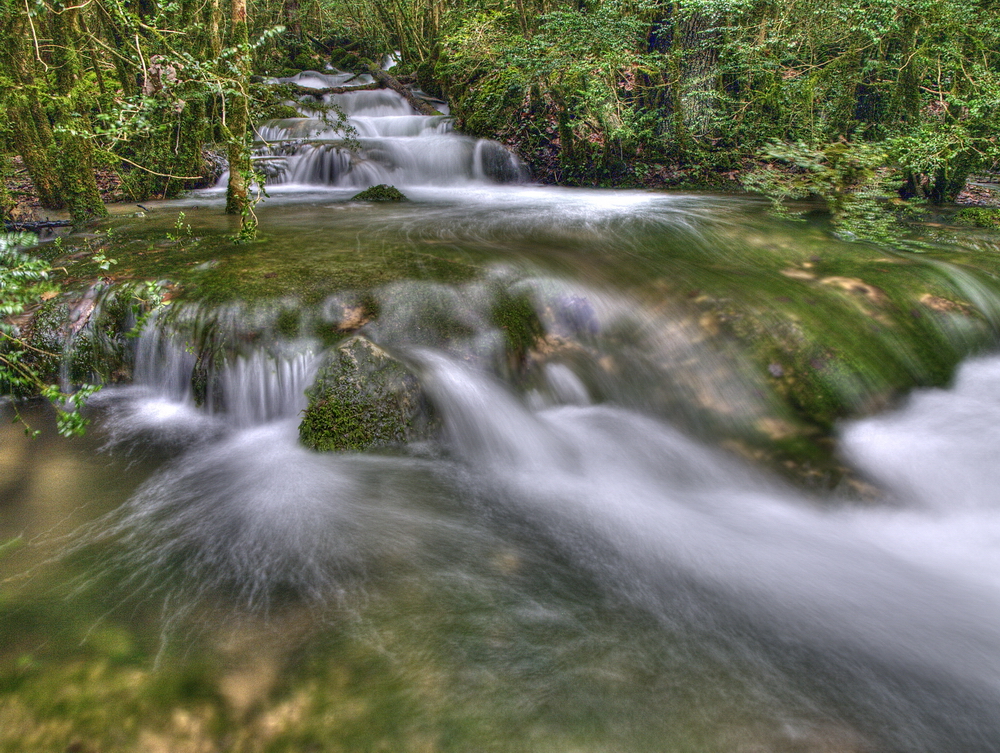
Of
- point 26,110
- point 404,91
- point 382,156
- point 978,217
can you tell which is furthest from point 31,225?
point 978,217

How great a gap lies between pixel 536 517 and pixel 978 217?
300 inches

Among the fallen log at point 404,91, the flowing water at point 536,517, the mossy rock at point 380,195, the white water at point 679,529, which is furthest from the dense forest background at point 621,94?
the white water at point 679,529

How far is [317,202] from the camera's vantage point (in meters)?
8.49

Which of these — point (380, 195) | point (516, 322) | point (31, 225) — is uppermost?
point (380, 195)

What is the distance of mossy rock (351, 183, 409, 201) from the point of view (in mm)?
8836

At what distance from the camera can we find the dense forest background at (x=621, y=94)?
5879 millimetres

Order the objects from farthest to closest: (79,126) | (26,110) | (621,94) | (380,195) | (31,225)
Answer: (621,94) → (380,195) → (31,225) → (26,110) → (79,126)

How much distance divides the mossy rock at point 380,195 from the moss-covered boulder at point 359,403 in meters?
5.78

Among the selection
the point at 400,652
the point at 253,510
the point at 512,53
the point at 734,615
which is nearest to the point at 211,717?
the point at 400,652

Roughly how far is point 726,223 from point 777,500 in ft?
14.5

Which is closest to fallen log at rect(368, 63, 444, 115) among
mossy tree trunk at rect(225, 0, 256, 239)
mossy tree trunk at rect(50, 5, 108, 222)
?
mossy tree trunk at rect(225, 0, 256, 239)

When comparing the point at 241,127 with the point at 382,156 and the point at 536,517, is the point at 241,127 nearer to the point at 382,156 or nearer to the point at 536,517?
the point at 382,156

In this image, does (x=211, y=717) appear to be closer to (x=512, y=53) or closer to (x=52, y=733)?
(x=52, y=733)

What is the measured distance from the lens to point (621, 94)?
1104cm
